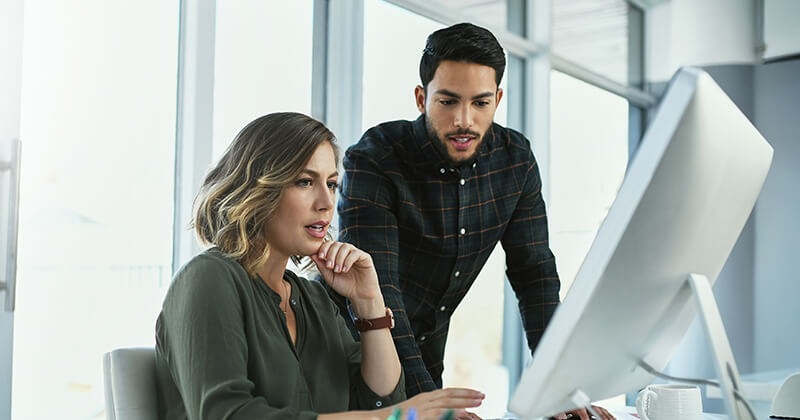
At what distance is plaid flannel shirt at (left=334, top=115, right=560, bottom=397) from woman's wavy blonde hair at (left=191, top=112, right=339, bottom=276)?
403 millimetres

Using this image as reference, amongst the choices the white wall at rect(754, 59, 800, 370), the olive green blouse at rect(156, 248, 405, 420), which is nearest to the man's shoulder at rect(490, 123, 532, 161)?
the olive green blouse at rect(156, 248, 405, 420)

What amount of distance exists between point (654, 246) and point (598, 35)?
14.2 ft

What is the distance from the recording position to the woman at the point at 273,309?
3.76 ft

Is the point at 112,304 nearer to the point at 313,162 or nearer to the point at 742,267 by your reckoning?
the point at 313,162

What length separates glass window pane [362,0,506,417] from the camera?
3.04m

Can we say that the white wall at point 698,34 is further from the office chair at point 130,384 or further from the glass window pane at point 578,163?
the office chair at point 130,384

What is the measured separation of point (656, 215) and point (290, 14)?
226 cm

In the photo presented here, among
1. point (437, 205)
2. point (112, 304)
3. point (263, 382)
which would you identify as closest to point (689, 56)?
point (437, 205)

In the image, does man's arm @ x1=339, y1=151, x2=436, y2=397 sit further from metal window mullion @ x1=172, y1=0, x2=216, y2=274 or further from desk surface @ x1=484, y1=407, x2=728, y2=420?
metal window mullion @ x1=172, y1=0, x2=216, y2=274

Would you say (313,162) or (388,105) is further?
(388,105)

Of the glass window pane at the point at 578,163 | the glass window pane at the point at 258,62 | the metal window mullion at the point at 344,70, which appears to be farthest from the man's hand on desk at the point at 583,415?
the glass window pane at the point at 578,163

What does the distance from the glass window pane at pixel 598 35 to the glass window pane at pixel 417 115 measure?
58cm

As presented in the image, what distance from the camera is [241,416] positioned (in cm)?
111

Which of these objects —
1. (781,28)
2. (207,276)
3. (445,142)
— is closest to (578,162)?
(781,28)
